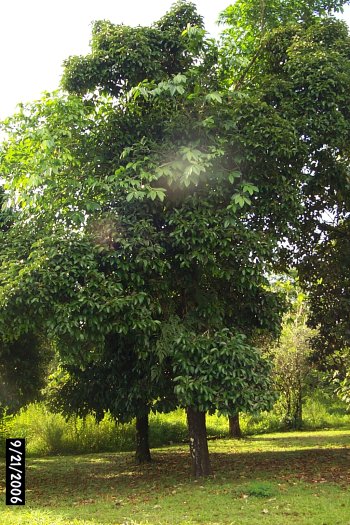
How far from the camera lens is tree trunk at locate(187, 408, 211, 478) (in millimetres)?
9829

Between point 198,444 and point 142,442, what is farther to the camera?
point 142,442

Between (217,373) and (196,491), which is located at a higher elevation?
(217,373)

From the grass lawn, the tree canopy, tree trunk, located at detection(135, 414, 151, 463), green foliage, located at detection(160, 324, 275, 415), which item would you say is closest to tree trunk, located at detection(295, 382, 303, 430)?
the grass lawn

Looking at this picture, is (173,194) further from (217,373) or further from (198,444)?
(198,444)

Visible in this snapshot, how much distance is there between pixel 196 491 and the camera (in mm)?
8633

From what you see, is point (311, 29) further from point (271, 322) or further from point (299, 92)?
point (271, 322)

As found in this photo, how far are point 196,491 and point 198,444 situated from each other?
1.29 m

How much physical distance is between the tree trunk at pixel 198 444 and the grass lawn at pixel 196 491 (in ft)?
0.75

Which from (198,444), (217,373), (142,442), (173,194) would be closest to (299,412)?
(142,442)

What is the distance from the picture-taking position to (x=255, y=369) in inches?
351

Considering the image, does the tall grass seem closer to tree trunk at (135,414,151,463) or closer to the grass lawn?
the grass lawn

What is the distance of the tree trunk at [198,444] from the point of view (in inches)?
387

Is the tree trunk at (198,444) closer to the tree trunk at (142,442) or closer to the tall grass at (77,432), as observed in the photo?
the tree trunk at (142,442)

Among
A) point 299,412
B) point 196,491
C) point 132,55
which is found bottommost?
point 196,491
